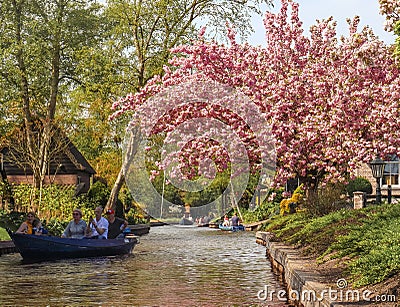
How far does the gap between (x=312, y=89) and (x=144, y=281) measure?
1120 centimetres

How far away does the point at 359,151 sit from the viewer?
79.2 ft

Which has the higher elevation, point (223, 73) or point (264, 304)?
point (223, 73)

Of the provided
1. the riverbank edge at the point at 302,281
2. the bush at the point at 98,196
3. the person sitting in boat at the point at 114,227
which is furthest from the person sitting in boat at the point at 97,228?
the bush at the point at 98,196

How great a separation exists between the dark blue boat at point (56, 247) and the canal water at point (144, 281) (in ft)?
1.28

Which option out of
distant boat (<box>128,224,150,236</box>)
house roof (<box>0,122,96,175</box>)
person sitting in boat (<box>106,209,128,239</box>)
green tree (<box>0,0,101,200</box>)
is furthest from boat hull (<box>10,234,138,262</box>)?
house roof (<box>0,122,96,175</box>)

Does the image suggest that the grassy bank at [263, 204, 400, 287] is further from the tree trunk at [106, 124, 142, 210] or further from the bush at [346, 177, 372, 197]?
the bush at [346, 177, 372, 197]

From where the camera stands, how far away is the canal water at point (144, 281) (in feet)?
43.0

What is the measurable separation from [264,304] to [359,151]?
1255cm

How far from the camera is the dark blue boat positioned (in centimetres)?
2073

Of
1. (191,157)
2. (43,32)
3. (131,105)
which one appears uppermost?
Answer: (43,32)

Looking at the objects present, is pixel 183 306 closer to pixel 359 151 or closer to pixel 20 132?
pixel 359 151

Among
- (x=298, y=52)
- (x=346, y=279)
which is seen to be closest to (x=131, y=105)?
(x=298, y=52)

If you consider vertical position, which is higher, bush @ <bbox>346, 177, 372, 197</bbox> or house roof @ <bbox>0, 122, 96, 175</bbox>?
house roof @ <bbox>0, 122, 96, 175</bbox>

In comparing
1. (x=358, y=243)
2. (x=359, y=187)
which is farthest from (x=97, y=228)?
(x=359, y=187)
